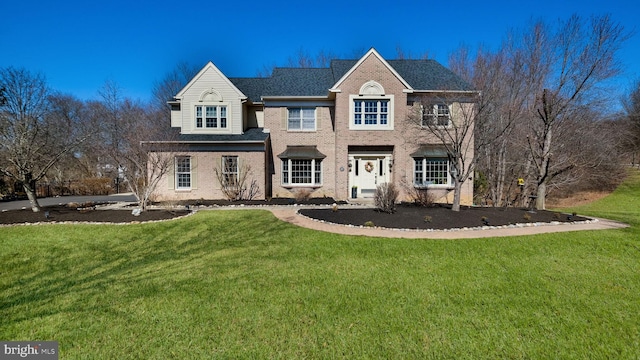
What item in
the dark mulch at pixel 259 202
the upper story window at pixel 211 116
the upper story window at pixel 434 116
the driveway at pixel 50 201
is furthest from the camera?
the upper story window at pixel 211 116

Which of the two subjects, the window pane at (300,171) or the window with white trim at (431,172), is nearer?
the window with white trim at (431,172)

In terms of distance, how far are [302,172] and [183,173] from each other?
7457 millimetres

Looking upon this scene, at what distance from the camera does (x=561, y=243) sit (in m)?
7.95

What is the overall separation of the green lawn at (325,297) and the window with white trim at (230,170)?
890 cm

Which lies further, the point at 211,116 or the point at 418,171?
the point at 211,116

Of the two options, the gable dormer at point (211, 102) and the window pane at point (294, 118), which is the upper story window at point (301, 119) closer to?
the window pane at point (294, 118)

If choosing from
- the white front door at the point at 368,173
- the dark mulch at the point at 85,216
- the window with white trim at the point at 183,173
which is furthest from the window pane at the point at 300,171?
the dark mulch at the point at 85,216

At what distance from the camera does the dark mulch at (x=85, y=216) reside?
1088 centimetres

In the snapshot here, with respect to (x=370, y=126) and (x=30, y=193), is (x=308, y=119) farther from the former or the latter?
(x=30, y=193)

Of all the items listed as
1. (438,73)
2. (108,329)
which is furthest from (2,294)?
(438,73)

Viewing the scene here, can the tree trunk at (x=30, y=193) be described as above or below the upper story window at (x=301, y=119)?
below

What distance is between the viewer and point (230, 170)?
17.5 m

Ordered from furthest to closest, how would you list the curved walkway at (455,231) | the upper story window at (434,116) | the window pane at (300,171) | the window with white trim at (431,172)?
1. the window pane at (300,171)
2. the window with white trim at (431,172)
3. the upper story window at (434,116)
4. the curved walkway at (455,231)

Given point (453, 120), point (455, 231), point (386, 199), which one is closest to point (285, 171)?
point (386, 199)
